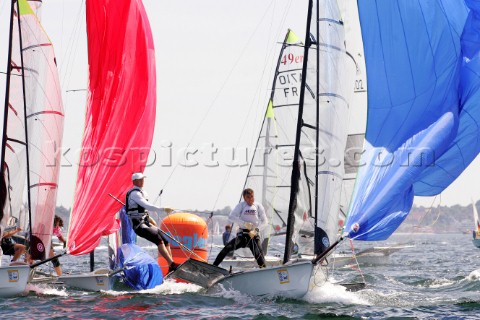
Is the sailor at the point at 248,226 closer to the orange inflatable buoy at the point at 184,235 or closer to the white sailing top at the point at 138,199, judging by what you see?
the white sailing top at the point at 138,199

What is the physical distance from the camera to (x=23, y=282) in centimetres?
1414

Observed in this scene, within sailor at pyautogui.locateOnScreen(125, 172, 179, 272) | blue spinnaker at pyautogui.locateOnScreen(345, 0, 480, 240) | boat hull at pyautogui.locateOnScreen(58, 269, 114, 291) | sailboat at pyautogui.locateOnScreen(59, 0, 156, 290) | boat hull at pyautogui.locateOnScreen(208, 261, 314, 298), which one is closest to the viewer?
blue spinnaker at pyautogui.locateOnScreen(345, 0, 480, 240)

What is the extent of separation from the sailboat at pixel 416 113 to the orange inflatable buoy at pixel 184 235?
157 inches

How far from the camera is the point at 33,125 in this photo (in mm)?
15641

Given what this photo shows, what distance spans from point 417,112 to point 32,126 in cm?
704

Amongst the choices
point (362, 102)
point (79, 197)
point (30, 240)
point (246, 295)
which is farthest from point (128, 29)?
point (362, 102)

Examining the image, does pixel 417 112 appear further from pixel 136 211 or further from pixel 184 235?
pixel 184 235

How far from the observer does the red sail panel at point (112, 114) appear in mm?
15344

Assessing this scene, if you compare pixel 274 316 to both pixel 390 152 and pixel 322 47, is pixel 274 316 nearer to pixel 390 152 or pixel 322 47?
pixel 390 152

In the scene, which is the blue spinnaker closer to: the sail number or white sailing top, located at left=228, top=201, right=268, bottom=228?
white sailing top, located at left=228, top=201, right=268, bottom=228

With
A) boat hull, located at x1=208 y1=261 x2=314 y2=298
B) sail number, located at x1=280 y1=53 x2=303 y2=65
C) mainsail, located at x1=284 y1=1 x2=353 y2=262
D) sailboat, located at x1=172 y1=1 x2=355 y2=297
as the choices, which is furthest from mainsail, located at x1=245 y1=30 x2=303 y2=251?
boat hull, located at x1=208 y1=261 x2=314 y2=298

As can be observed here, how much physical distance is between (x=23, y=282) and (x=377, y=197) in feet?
19.5

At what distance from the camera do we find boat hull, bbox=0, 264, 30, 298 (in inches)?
553

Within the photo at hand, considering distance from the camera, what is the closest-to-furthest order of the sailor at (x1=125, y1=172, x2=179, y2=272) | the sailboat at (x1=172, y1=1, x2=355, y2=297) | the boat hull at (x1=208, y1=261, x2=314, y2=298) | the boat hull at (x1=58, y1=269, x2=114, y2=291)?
the boat hull at (x1=208, y1=261, x2=314, y2=298)
the sailboat at (x1=172, y1=1, x2=355, y2=297)
the sailor at (x1=125, y1=172, x2=179, y2=272)
the boat hull at (x1=58, y1=269, x2=114, y2=291)
